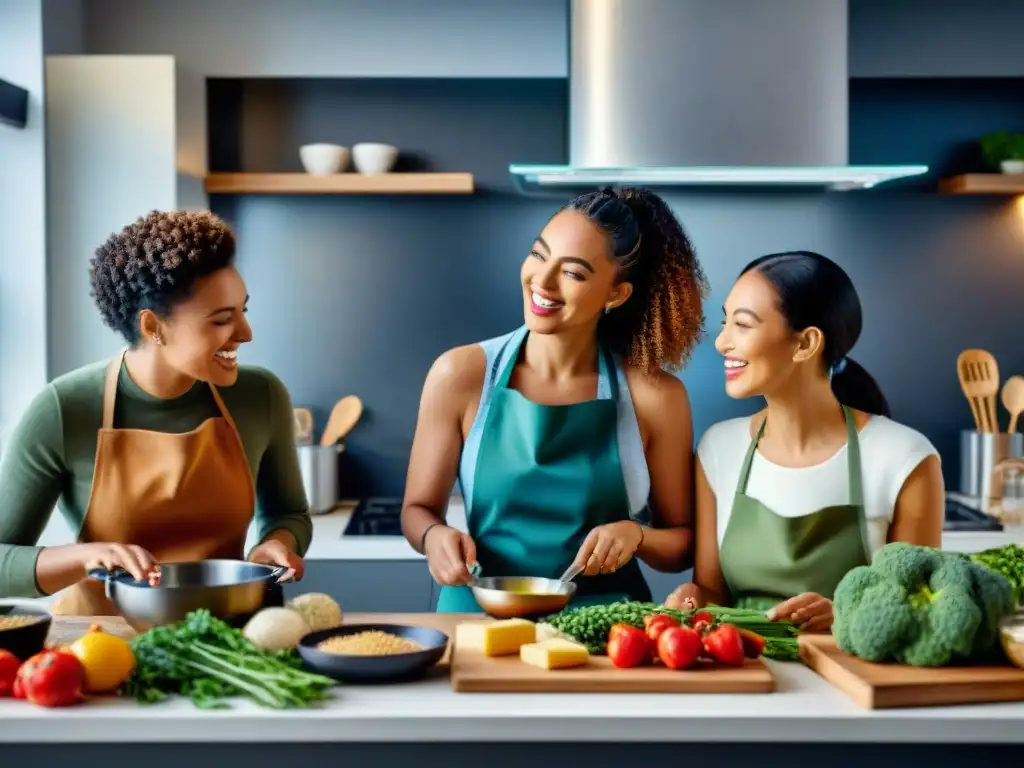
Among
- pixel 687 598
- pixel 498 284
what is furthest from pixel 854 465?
pixel 498 284

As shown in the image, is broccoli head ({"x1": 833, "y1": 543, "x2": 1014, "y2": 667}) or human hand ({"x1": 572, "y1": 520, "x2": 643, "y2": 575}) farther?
human hand ({"x1": 572, "y1": 520, "x2": 643, "y2": 575})

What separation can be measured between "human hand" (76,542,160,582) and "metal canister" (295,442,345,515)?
1.72 meters

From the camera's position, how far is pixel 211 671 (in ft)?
5.18

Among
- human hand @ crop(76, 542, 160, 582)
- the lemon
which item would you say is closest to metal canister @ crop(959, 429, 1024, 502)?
human hand @ crop(76, 542, 160, 582)

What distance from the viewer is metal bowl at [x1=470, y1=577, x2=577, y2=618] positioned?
1.90 metres

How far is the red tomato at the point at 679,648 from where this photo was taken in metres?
1.65

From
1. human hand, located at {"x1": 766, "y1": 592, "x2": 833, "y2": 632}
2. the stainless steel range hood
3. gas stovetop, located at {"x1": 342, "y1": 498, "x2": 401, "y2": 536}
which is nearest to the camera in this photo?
human hand, located at {"x1": 766, "y1": 592, "x2": 833, "y2": 632}

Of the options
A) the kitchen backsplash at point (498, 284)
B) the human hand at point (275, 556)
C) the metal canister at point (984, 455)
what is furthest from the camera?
the kitchen backsplash at point (498, 284)

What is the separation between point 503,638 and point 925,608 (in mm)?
584

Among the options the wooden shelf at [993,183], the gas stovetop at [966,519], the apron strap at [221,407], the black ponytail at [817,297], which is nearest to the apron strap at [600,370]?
the black ponytail at [817,297]

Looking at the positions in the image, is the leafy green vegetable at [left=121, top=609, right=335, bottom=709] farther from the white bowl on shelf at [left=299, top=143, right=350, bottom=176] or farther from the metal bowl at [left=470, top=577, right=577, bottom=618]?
the white bowl on shelf at [left=299, top=143, right=350, bottom=176]

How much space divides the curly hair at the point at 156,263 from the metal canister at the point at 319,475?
1.49 meters

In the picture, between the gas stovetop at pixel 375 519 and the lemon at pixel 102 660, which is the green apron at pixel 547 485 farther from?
the gas stovetop at pixel 375 519

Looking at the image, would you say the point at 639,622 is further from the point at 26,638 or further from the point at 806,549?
the point at 26,638
